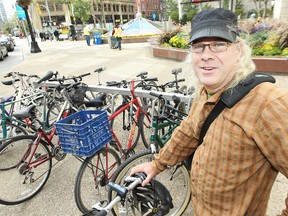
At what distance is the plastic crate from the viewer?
2078 mm

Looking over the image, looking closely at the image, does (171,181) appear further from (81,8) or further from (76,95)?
(81,8)

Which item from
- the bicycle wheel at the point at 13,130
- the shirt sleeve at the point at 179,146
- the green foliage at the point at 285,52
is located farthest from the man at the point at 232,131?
the green foliage at the point at 285,52

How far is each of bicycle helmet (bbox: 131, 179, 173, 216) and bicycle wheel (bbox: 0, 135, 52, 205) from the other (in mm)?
1631

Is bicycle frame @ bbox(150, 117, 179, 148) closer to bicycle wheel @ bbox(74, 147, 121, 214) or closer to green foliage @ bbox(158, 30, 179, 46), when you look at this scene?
bicycle wheel @ bbox(74, 147, 121, 214)

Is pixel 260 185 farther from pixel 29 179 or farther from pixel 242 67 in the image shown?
pixel 29 179

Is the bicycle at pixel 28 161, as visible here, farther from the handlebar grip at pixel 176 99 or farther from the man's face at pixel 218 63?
the man's face at pixel 218 63

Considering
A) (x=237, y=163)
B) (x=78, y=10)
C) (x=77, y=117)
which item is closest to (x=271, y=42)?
(x=77, y=117)

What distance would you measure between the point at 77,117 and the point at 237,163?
6.47 ft

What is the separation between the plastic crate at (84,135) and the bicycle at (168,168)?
350mm

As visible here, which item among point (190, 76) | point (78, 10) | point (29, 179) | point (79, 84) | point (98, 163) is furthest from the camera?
point (78, 10)

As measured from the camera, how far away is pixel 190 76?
1577mm

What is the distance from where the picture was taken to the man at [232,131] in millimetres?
963

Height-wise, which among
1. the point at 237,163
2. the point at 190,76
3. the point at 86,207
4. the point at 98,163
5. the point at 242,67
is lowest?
the point at 86,207

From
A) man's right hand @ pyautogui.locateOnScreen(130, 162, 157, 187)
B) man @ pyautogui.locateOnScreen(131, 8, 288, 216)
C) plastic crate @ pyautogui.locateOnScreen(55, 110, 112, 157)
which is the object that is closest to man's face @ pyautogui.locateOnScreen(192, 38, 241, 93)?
man @ pyautogui.locateOnScreen(131, 8, 288, 216)
